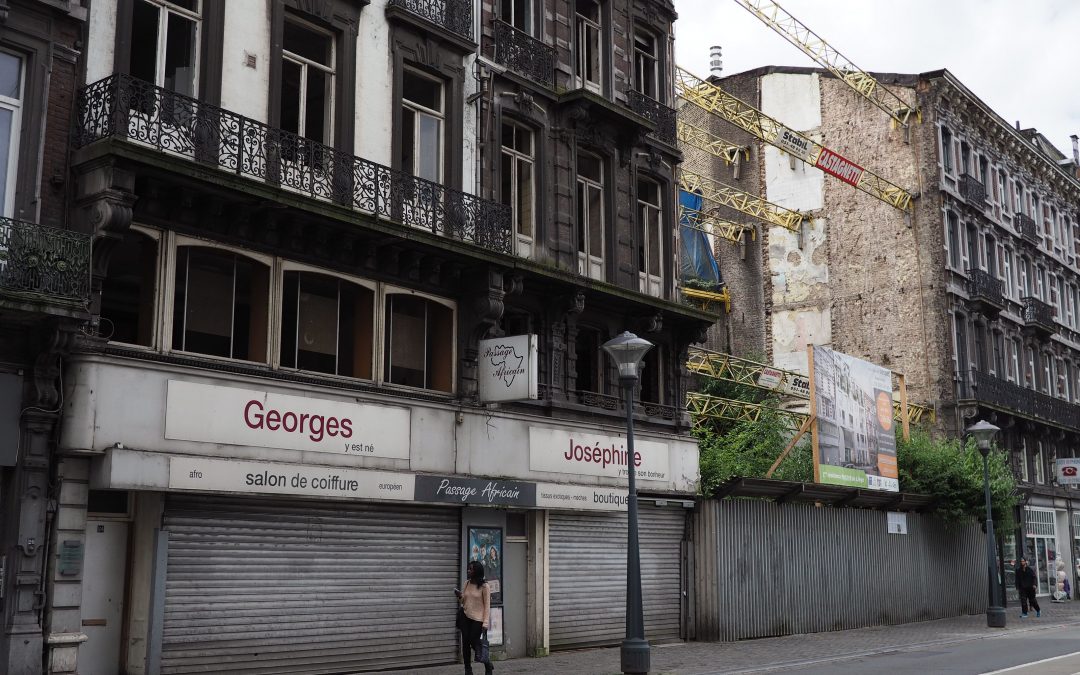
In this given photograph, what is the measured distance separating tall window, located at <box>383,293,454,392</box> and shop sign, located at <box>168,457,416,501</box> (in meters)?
2.00

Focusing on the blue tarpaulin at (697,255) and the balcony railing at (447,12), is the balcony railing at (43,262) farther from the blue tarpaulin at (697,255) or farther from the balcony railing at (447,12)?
the blue tarpaulin at (697,255)

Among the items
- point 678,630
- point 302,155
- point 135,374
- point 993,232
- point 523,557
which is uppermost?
point 993,232

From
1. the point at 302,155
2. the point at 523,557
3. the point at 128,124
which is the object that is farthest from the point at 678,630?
the point at 128,124

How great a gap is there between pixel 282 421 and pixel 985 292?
108 feet

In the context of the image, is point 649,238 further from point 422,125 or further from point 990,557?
point 990,557

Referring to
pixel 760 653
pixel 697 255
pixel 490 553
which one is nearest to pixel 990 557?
pixel 760 653

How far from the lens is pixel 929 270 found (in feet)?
132

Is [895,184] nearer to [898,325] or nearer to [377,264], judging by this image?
[898,325]

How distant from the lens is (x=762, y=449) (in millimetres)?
37000

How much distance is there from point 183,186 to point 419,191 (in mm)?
4599

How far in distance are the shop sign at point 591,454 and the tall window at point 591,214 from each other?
3.46m

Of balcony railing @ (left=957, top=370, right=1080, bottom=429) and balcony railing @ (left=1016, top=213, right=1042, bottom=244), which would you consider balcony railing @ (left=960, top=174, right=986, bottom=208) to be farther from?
balcony railing @ (left=957, top=370, right=1080, bottom=429)

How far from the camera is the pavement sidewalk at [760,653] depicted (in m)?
17.8

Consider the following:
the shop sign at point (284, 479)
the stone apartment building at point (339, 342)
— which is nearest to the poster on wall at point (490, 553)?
the stone apartment building at point (339, 342)
